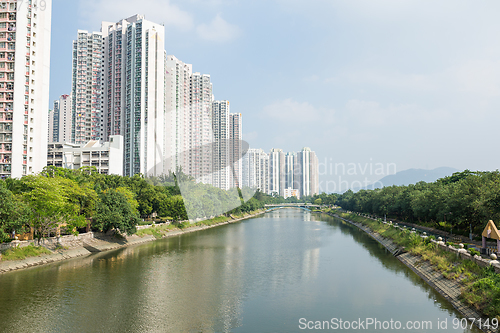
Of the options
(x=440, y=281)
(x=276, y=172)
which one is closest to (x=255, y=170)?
(x=276, y=172)

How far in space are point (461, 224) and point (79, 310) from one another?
1272 inches

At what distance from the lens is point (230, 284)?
2109 centimetres

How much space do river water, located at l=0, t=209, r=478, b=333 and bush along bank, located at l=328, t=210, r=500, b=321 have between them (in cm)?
133

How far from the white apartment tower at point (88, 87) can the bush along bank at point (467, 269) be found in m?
70.6

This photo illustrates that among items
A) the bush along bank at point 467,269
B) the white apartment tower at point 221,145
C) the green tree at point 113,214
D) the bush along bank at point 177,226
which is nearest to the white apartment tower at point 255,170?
the white apartment tower at point 221,145

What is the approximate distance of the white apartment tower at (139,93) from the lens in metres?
68.6

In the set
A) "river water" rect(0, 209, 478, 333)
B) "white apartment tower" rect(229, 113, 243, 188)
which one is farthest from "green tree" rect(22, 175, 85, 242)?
"white apartment tower" rect(229, 113, 243, 188)

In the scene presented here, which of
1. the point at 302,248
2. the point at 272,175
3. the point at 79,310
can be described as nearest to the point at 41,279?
the point at 79,310

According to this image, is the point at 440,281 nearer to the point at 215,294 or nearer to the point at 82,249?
the point at 215,294

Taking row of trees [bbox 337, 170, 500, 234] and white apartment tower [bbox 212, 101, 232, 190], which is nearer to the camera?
row of trees [bbox 337, 170, 500, 234]

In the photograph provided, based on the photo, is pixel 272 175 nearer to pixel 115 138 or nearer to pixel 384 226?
pixel 115 138

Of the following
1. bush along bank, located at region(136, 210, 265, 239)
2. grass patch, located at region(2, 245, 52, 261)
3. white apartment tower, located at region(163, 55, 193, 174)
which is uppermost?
white apartment tower, located at region(163, 55, 193, 174)

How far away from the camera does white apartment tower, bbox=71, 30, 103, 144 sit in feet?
254

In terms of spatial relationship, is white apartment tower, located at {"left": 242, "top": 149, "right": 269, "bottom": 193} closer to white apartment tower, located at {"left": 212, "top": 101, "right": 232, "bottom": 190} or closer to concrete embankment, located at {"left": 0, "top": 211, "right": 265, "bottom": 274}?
white apartment tower, located at {"left": 212, "top": 101, "right": 232, "bottom": 190}
